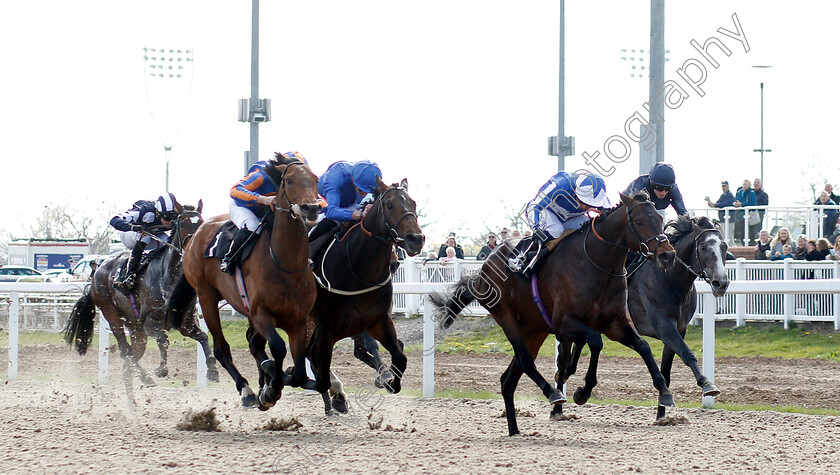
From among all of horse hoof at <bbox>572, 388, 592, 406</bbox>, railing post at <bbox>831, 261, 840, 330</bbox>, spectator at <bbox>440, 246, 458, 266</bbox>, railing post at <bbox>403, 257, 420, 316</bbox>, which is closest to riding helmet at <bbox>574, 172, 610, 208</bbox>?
horse hoof at <bbox>572, 388, 592, 406</bbox>

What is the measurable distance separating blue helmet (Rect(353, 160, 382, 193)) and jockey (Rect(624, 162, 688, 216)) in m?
1.94

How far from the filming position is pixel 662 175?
742 centimetres

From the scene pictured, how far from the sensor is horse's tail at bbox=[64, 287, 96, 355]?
10375 mm

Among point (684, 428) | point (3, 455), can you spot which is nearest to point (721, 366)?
point (684, 428)

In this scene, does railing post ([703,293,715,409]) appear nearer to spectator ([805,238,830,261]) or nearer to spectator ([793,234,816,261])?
spectator ([805,238,830,261])

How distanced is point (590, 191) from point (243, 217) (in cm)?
245

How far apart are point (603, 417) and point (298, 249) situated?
102 inches

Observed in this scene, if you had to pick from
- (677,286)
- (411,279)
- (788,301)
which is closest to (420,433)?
(677,286)

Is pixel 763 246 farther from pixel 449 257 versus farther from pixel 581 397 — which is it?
pixel 581 397

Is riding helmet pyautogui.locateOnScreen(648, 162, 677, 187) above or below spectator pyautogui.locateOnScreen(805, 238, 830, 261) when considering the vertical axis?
above

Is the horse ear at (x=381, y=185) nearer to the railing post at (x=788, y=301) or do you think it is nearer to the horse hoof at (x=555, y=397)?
the horse hoof at (x=555, y=397)

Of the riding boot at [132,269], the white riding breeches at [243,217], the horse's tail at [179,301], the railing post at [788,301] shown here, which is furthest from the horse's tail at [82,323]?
the railing post at [788,301]

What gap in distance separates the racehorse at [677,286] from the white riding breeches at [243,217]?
242 cm

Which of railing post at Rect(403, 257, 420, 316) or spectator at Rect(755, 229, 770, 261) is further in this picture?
railing post at Rect(403, 257, 420, 316)
